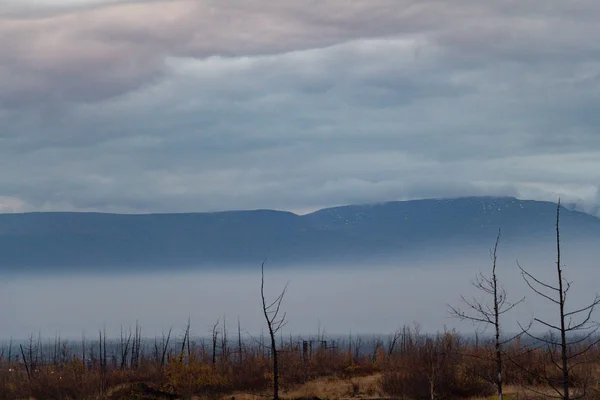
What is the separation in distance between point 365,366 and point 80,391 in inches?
976

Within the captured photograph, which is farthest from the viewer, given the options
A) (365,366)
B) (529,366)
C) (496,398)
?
(365,366)

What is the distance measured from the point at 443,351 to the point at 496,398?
8433 mm

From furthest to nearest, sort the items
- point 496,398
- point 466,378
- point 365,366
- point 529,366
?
point 365,366 → point 529,366 → point 466,378 → point 496,398

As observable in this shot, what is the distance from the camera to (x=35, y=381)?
6388 cm

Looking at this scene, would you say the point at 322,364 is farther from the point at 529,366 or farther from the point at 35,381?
the point at 35,381

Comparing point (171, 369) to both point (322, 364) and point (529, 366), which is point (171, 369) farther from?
point (529, 366)

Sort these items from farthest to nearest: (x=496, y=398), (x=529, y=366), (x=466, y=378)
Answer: (x=529, y=366)
(x=466, y=378)
(x=496, y=398)

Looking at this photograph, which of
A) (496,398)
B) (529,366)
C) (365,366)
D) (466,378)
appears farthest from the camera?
(365,366)

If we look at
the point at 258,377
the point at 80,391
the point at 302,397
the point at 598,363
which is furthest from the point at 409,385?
the point at 80,391

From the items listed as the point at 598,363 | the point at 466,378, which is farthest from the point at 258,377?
the point at 598,363

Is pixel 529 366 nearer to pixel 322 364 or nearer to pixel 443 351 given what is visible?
pixel 443 351

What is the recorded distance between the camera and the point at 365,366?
72.9 meters

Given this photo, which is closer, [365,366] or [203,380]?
[203,380]

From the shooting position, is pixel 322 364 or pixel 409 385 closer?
pixel 409 385
